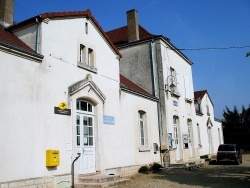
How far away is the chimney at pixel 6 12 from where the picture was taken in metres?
12.2

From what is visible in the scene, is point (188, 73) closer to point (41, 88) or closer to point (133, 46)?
point (133, 46)

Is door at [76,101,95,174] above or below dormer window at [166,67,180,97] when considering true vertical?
below

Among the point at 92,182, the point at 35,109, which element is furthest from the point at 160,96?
the point at 35,109

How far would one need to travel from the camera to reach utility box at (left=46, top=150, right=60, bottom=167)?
8.88 m

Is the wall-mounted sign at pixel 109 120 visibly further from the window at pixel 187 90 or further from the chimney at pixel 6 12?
the window at pixel 187 90

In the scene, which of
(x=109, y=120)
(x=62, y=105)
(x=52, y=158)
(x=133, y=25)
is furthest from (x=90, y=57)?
(x=133, y=25)

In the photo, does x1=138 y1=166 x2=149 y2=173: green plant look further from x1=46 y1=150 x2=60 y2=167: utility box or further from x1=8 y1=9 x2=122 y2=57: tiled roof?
x1=8 y1=9 x2=122 y2=57: tiled roof

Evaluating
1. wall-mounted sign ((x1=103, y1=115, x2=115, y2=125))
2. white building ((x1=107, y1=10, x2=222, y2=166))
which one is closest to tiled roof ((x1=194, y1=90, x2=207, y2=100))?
white building ((x1=107, y1=10, x2=222, y2=166))

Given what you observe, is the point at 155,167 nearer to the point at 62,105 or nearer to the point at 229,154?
the point at 62,105

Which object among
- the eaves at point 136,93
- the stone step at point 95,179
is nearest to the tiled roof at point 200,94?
the eaves at point 136,93

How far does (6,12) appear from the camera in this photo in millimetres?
12328

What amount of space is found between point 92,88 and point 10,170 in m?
4.74

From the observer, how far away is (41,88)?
916 cm

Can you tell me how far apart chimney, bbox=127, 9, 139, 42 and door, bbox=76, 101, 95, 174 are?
857 cm
